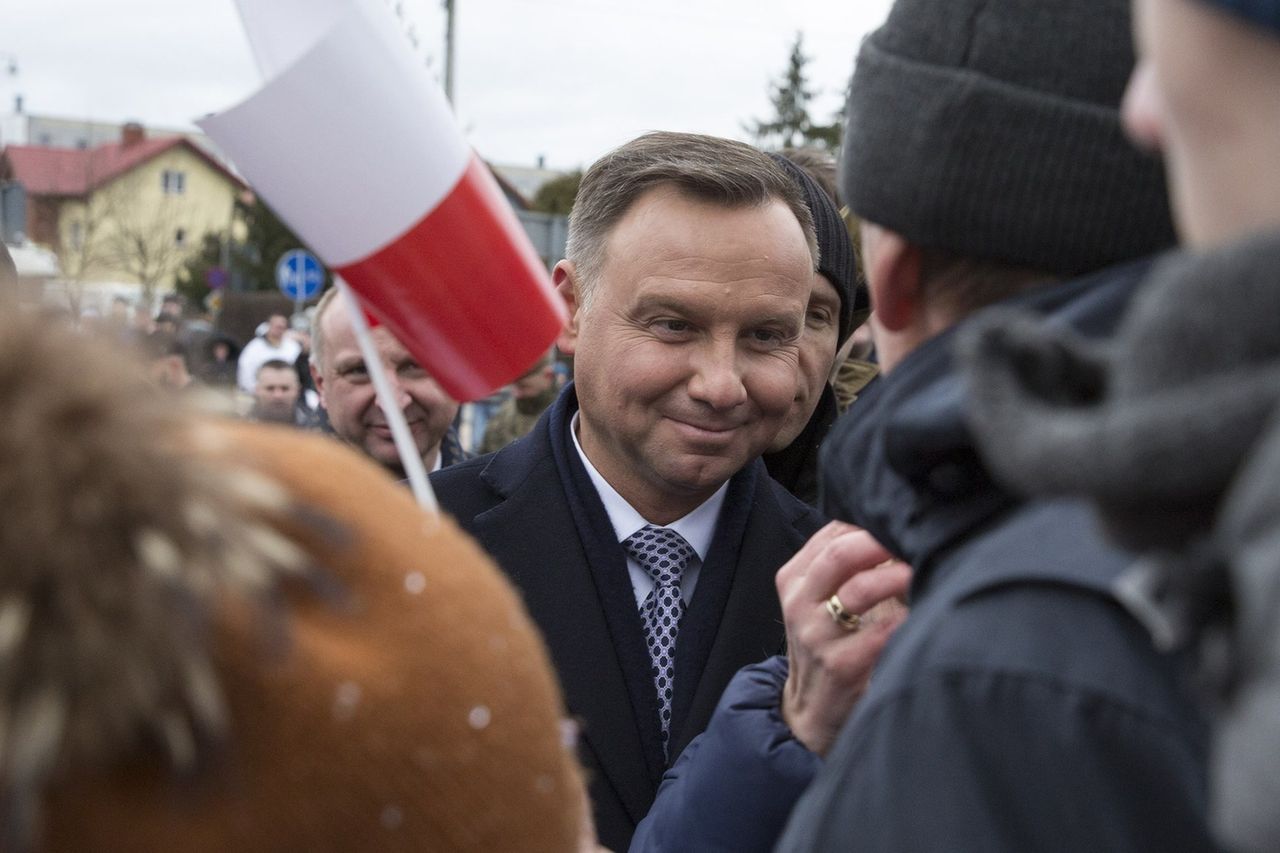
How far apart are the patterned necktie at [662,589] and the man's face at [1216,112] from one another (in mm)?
2099

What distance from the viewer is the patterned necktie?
2990 millimetres

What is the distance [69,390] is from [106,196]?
37.9 meters

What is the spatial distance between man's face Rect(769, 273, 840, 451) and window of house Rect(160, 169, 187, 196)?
59784mm

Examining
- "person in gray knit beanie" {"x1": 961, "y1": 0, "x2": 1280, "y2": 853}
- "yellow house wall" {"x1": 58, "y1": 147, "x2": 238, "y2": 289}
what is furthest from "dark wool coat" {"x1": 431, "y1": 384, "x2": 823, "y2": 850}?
"yellow house wall" {"x1": 58, "y1": 147, "x2": 238, "y2": 289}

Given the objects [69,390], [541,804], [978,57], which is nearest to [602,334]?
[978,57]

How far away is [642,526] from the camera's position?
3.12 m

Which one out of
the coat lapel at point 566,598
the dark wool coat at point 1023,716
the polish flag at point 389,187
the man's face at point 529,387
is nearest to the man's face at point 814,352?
the coat lapel at point 566,598

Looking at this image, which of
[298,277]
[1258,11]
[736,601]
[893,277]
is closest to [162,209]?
[298,277]

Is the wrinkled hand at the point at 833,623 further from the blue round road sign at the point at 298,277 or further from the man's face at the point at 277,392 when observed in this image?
the blue round road sign at the point at 298,277

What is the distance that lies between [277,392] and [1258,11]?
8.87 metres

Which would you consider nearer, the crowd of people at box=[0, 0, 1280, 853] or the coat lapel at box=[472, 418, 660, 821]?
the crowd of people at box=[0, 0, 1280, 853]

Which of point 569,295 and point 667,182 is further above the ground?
point 667,182

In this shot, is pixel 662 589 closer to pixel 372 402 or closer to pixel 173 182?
pixel 372 402

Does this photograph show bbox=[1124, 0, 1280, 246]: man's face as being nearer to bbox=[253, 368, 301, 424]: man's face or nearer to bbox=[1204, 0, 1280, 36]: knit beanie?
bbox=[1204, 0, 1280, 36]: knit beanie
